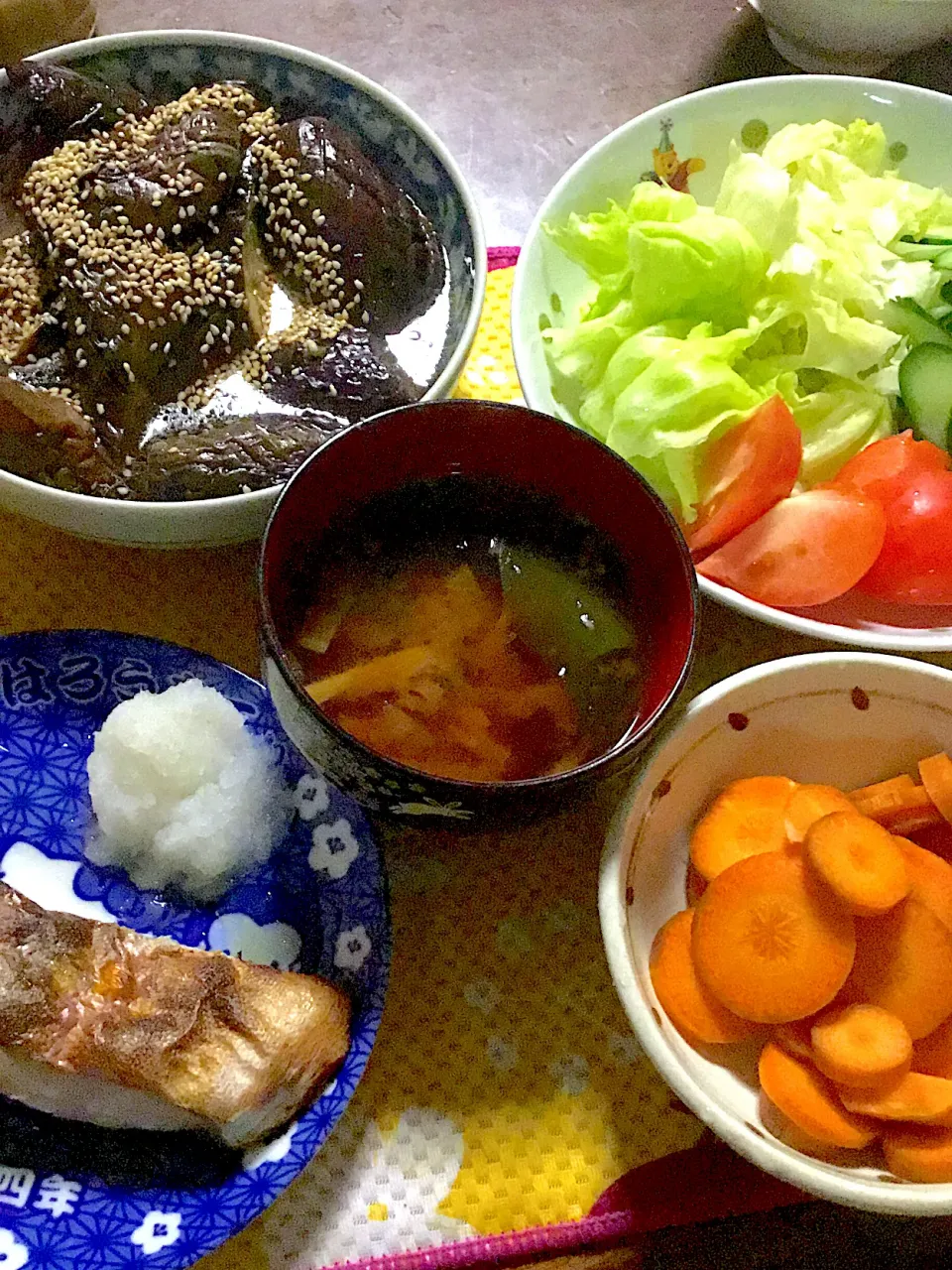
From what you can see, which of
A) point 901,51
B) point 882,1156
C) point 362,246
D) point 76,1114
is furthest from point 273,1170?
point 901,51

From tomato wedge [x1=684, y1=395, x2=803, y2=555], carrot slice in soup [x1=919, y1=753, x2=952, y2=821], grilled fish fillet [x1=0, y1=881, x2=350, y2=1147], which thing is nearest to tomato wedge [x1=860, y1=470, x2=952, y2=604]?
tomato wedge [x1=684, y1=395, x2=803, y2=555]

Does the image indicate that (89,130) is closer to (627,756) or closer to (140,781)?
(140,781)

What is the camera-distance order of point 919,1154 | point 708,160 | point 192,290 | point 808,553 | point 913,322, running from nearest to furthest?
point 919,1154 → point 808,553 → point 192,290 → point 913,322 → point 708,160

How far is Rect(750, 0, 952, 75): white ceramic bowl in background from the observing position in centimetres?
161

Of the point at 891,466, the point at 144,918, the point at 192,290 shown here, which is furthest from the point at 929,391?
the point at 144,918

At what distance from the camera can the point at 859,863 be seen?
806mm

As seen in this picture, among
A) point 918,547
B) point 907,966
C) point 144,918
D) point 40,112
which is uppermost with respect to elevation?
point 40,112

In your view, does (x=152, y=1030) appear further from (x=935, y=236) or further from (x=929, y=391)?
(x=935, y=236)

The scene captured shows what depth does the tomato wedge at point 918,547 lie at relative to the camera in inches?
41.3

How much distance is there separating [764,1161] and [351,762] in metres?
0.41

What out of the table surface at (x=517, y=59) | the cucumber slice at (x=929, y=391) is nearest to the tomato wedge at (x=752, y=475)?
the cucumber slice at (x=929, y=391)

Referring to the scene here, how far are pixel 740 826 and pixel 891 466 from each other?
1.47 ft

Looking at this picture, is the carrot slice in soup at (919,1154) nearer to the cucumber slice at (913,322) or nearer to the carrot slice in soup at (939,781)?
the carrot slice in soup at (939,781)

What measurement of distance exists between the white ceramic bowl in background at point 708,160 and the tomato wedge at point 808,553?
50 mm
